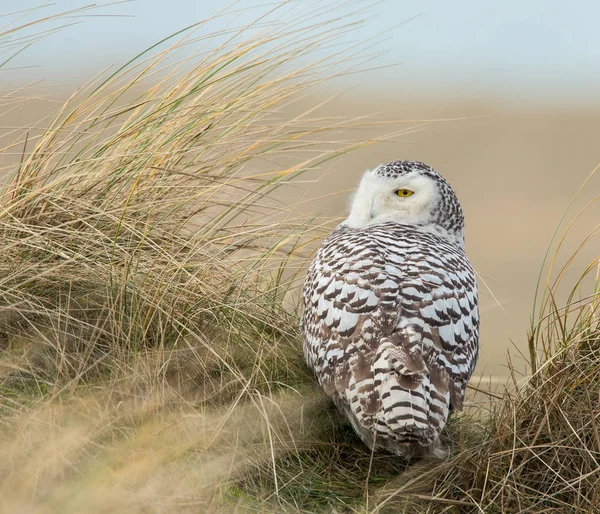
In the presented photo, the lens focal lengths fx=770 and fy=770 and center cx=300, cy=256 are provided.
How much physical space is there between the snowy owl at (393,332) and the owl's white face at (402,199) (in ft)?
0.65

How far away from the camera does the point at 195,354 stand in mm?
2885

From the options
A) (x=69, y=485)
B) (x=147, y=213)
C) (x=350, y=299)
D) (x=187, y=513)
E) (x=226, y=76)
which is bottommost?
(x=187, y=513)

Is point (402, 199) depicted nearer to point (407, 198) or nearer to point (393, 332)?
point (407, 198)

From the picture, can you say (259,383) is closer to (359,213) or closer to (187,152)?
(359,213)

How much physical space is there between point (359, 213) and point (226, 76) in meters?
0.96

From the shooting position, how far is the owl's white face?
3.16 metres

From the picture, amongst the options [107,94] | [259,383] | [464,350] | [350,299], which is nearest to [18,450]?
[259,383]

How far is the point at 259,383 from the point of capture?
2.89m

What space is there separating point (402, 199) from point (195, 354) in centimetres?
105

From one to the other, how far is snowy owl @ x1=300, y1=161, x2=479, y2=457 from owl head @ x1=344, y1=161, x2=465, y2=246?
204mm

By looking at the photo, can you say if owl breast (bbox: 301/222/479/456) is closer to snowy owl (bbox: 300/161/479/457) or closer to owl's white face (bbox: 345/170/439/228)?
snowy owl (bbox: 300/161/479/457)

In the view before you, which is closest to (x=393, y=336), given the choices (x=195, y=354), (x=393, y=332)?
(x=393, y=332)

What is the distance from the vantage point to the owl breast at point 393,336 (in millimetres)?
2400

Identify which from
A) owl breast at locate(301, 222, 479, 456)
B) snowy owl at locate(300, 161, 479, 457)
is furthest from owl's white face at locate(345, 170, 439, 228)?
owl breast at locate(301, 222, 479, 456)
